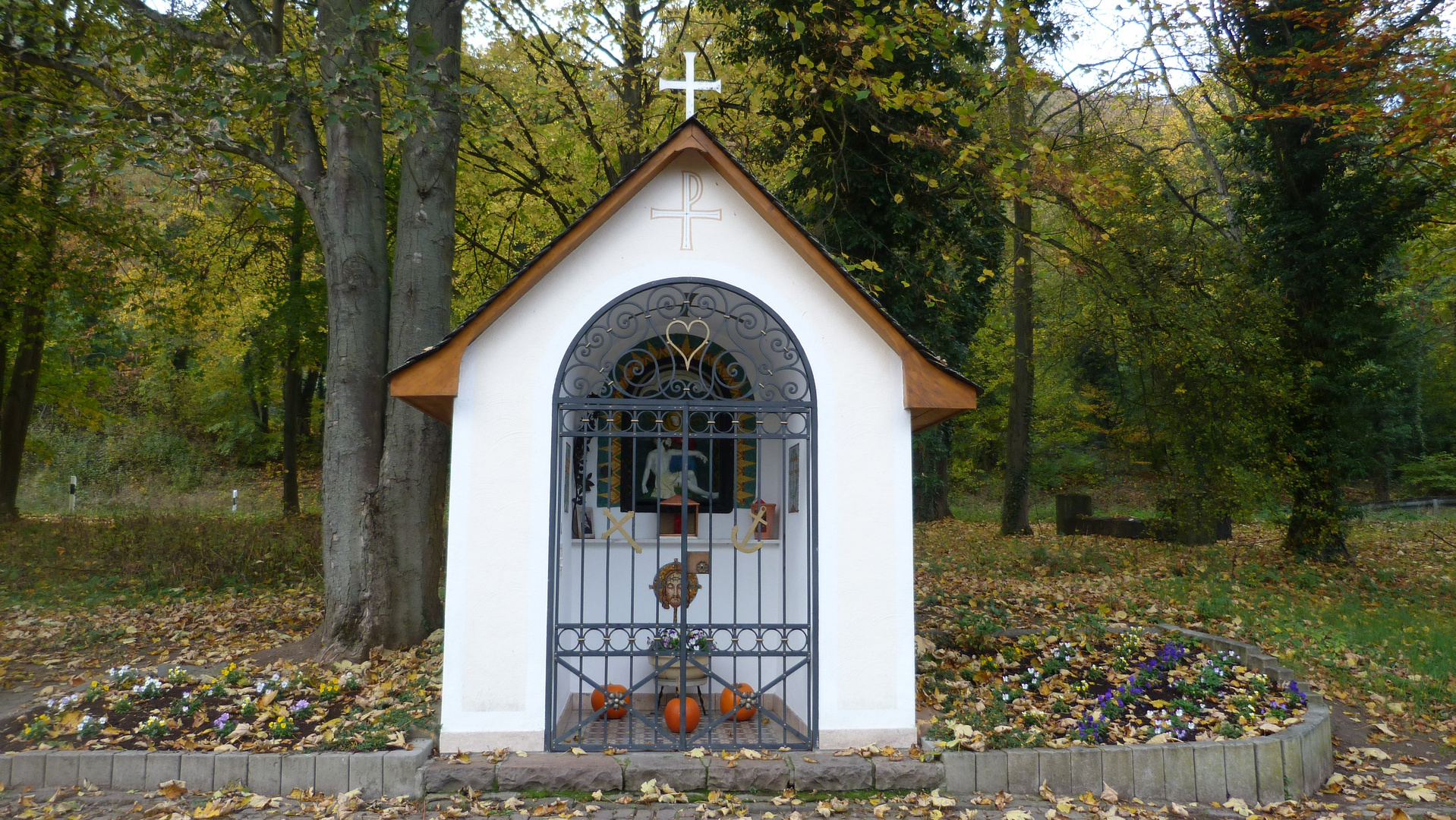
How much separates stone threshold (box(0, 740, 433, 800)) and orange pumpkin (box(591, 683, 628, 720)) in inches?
45.6

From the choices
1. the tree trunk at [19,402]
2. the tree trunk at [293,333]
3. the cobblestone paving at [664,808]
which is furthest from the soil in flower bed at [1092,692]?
the tree trunk at [19,402]

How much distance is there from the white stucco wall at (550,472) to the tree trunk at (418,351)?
2334 mm

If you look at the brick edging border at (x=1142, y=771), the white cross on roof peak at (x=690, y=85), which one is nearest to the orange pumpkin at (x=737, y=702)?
the brick edging border at (x=1142, y=771)

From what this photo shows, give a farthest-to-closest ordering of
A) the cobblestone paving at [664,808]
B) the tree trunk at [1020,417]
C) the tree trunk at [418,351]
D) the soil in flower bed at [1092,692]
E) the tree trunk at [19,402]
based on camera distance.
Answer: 1. the tree trunk at [1020,417]
2. the tree trunk at [19,402]
3. the tree trunk at [418,351]
4. the soil in flower bed at [1092,692]
5. the cobblestone paving at [664,808]

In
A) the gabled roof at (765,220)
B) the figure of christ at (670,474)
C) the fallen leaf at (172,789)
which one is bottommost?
the fallen leaf at (172,789)

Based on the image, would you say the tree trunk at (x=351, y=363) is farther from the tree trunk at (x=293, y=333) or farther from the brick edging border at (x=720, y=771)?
the tree trunk at (x=293, y=333)

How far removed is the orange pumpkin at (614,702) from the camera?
515 cm

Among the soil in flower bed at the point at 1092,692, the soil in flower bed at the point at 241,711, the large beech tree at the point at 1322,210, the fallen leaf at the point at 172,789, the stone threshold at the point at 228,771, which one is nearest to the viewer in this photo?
the fallen leaf at the point at 172,789

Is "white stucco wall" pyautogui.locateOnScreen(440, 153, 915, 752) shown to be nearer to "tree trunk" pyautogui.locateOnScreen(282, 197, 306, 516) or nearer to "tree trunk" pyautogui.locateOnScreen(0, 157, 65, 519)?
Answer: "tree trunk" pyautogui.locateOnScreen(282, 197, 306, 516)

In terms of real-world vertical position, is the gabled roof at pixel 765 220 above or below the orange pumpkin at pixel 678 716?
above

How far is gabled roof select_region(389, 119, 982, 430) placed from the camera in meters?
4.92

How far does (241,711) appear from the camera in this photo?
5320mm

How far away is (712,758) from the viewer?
4781mm

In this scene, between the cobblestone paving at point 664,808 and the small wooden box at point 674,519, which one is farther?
the small wooden box at point 674,519
